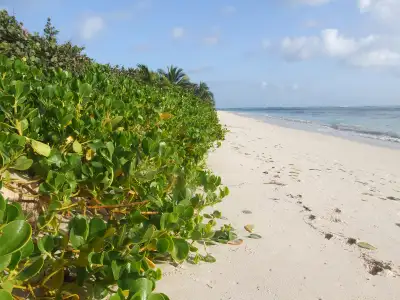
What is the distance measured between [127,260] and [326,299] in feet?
3.57

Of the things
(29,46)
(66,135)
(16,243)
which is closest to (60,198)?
(66,135)

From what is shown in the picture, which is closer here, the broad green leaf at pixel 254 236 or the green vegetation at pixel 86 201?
the green vegetation at pixel 86 201

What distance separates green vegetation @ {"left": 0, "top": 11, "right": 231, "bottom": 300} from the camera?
41.7 inches

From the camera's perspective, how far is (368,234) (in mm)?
2828

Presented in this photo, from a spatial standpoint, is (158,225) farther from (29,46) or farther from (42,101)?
(29,46)

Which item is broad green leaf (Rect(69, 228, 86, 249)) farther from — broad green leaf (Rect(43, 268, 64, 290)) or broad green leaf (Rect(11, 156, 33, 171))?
broad green leaf (Rect(11, 156, 33, 171))

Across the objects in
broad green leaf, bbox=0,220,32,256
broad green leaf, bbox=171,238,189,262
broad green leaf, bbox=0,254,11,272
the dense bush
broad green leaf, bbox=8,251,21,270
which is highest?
the dense bush

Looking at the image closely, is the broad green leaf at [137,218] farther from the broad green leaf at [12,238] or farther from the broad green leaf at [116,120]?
the broad green leaf at [116,120]

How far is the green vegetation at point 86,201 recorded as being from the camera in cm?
106

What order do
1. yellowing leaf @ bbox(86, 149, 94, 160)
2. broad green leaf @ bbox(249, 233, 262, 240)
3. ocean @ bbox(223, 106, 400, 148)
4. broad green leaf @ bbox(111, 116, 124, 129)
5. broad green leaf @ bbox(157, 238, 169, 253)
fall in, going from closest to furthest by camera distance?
broad green leaf @ bbox(157, 238, 169, 253) < yellowing leaf @ bbox(86, 149, 94, 160) < broad green leaf @ bbox(111, 116, 124, 129) < broad green leaf @ bbox(249, 233, 262, 240) < ocean @ bbox(223, 106, 400, 148)

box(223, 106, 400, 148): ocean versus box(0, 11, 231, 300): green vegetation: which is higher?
box(0, 11, 231, 300): green vegetation

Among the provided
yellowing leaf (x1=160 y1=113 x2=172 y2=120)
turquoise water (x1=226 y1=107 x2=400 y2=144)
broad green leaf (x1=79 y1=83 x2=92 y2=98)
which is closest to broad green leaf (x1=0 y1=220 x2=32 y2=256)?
broad green leaf (x1=79 y1=83 x2=92 y2=98)

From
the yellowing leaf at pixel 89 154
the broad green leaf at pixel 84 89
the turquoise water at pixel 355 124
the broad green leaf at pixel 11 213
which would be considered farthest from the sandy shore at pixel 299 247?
the turquoise water at pixel 355 124

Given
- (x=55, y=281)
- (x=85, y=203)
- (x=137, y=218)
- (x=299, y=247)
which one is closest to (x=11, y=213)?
(x=55, y=281)
